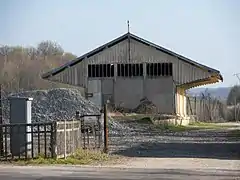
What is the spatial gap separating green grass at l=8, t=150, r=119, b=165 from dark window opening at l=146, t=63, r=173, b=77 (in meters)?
35.2

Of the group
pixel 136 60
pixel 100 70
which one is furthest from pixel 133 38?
pixel 100 70

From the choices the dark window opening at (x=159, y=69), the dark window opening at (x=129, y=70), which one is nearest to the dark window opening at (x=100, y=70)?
the dark window opening at (x=129, y=70)

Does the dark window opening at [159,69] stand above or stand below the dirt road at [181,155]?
above

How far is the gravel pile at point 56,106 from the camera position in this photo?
154 feet

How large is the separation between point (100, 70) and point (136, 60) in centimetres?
361

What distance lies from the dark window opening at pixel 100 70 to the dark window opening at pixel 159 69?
3.54 metres

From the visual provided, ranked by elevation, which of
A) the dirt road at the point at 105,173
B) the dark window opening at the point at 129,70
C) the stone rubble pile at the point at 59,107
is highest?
the dark window opening at the point at 129,70

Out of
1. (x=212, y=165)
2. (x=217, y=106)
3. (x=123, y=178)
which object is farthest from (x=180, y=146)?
(x=217, y=106)

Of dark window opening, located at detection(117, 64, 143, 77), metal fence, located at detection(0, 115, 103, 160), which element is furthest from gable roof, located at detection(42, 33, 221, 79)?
metal fence, located at detection(0, 115, 103, 160)

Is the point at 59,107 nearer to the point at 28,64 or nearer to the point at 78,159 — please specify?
the point at 78,159

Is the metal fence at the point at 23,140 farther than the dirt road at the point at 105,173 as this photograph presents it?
Yes

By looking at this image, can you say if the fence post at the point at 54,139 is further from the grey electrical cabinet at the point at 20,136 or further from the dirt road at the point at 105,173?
the dirt road at the point at 105,173

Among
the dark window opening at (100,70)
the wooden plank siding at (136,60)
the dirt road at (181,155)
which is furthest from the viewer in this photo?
the dark window opening at (100,70)

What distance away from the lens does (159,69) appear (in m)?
59.8
